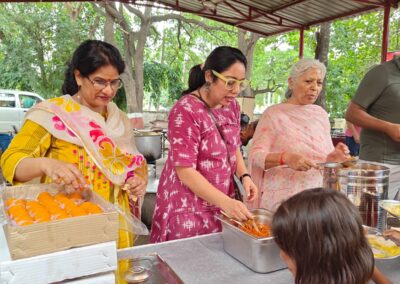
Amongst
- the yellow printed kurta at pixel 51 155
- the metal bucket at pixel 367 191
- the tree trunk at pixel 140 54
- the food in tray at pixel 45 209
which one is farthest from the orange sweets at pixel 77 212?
the tree trunk at pixel 140 54

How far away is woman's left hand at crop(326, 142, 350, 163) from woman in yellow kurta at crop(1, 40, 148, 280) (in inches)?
37.4

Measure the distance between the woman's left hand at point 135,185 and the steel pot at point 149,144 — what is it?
1338mm

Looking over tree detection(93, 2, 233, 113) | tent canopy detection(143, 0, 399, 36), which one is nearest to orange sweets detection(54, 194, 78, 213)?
tent canopy detection(143, 0, 399, 36)

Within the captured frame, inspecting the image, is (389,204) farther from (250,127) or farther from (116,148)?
(250,127)

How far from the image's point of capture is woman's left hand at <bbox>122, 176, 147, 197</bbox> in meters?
1.44

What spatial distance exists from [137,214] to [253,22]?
16.4 ft

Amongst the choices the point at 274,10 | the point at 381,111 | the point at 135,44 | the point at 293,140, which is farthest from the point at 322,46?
the point at 293,140

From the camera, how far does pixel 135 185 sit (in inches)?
57.2

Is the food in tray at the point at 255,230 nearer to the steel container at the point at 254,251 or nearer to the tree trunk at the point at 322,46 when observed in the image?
the steel container at the point at 254,251

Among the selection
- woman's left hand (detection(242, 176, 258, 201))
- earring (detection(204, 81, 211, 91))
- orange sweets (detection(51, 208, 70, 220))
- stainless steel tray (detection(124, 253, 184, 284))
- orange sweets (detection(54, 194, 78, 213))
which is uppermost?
earring (detection(204, 81, 211, 91))

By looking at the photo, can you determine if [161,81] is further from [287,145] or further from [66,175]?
[66,175]

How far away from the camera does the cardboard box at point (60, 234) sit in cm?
76

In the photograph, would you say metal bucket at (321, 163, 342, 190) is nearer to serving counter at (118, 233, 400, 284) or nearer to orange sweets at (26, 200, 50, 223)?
serving counter at (118, 233, 400, 284)

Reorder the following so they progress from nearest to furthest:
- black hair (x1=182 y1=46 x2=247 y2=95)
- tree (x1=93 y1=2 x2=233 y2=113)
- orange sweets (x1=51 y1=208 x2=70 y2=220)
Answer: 1. orange sweets (x1=51 y1=208 x2=70 y2=220)
2. black hair (x1=182 y1=46 x2=247 y2=95)
3. tree (x1=93 y1=2 x2=233 y2=113)
